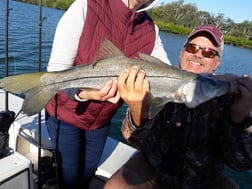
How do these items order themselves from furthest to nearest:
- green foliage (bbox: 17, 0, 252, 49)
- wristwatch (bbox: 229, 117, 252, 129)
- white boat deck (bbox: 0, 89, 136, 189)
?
green foliage (bbox: 17, 0, 252, 49) < white boat deck (bbox: 0, 89, 136, 189) < wristwatch (bbox: 229, 117, 252, 129)

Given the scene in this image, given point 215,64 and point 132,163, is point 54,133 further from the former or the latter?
point 215,64

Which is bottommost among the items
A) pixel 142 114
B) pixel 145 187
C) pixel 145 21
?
pixel 145 187

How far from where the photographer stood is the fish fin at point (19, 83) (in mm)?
1801

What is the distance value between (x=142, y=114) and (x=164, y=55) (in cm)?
60

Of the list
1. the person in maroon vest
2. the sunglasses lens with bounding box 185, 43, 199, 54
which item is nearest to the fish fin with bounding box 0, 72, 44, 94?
the person in maroon vest

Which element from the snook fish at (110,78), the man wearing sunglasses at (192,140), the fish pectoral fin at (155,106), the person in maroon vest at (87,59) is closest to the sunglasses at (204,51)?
the man wearing sunglasses at (192,140)

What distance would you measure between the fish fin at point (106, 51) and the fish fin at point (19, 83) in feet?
1.36

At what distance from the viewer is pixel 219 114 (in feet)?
7.47

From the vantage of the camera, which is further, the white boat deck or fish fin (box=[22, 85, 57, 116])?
the white boat deck

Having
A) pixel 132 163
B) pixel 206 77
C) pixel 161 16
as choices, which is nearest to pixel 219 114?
pixel 206 77

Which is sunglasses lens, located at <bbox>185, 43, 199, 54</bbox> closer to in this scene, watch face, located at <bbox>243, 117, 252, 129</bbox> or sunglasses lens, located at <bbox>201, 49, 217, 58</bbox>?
sunglasses lens, located at <bbox>201, 49, 217, 58</bbox>

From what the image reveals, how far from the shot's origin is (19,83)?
1821mm

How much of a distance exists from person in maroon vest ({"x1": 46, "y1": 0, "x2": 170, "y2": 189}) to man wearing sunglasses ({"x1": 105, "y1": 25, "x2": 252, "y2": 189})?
261 mm

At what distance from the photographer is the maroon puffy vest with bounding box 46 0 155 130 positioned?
6.99ft
